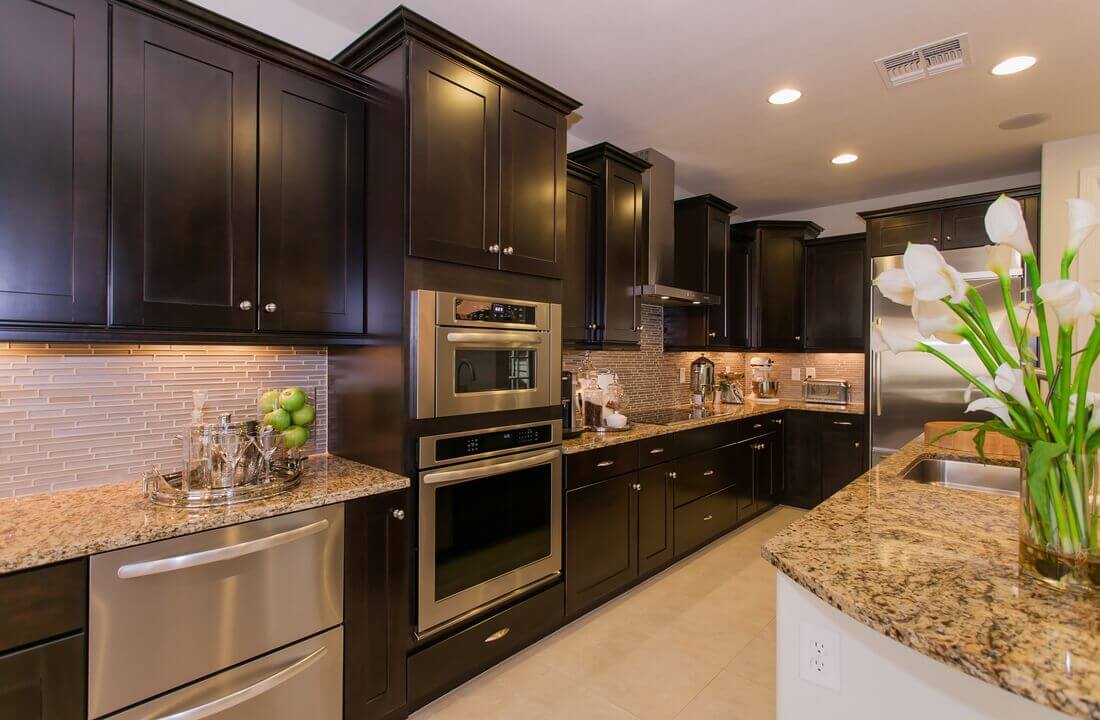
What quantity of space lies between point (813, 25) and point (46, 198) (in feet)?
9.42

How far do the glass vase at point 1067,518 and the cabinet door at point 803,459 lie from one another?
3974mm

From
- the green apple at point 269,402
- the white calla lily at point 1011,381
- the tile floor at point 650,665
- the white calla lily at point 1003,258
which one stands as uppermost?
the white calla lily at point 1003,258

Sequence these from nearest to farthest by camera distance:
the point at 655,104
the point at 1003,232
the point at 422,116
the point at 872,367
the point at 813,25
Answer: the point at 1003,232, the point at 422,116, the point at 813,25, the point at 655,104, the point at 872,367

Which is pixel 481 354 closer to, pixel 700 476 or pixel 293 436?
pixel 293 436

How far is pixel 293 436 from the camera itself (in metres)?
1.94

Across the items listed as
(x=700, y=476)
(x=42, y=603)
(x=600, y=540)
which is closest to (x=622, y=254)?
(x=700, y=476)

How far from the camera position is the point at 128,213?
161 cm

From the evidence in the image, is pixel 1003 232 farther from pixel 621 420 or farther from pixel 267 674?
pixel 621 420

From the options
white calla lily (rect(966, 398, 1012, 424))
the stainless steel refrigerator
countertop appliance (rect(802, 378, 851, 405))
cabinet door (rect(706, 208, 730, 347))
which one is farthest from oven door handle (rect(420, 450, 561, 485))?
countertop appliance (rect(802, 378, 851, 405))

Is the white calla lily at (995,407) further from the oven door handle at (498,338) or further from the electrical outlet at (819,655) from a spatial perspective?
the oven door handle at (498,338)

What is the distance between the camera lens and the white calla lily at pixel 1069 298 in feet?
2.73

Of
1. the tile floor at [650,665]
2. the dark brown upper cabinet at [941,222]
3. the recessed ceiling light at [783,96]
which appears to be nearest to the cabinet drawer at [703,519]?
the tile floor at [650,665]

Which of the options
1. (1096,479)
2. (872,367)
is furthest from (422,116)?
(872,367)

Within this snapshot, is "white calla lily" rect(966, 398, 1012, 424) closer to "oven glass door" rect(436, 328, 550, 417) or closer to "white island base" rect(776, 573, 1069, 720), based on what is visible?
"white island base" rect(776, 573, 1069, 720)
